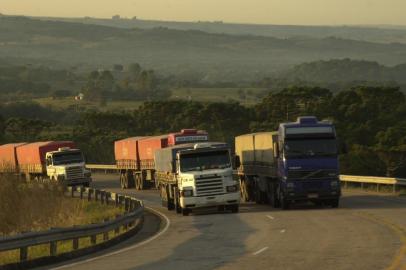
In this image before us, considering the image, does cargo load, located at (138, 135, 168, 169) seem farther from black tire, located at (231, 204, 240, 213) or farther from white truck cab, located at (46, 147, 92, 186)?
black tire, located at (231, 204, 240, 213)

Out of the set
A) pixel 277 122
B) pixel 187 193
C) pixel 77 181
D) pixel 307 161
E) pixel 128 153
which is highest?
pixel 277 122

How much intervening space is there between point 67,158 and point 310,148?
28216mm

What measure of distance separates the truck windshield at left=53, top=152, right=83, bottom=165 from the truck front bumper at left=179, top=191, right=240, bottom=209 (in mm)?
25865

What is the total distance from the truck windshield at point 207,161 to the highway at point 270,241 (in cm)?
177

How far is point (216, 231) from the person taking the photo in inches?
1224

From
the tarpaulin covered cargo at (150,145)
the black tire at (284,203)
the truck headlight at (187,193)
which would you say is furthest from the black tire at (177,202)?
the tarpaulin covered cargo at (150,145)

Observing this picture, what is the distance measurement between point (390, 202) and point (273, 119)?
89157mm

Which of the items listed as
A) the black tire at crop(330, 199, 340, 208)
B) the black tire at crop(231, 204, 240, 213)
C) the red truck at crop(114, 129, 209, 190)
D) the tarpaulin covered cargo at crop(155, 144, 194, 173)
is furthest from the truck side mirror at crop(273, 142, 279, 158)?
the red truck at crop(114, 129, 209, 190)

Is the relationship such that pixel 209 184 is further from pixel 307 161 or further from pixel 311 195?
pixel 311 195

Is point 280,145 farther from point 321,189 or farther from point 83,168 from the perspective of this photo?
point 83,168

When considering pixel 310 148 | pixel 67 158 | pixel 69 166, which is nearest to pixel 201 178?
pixel 310 148

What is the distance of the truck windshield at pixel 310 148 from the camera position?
38.2 m

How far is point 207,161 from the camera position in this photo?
38.2 m

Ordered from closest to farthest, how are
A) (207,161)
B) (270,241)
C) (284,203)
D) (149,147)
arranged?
(270,241)
(207,161)
(284,203)
(149,147)
